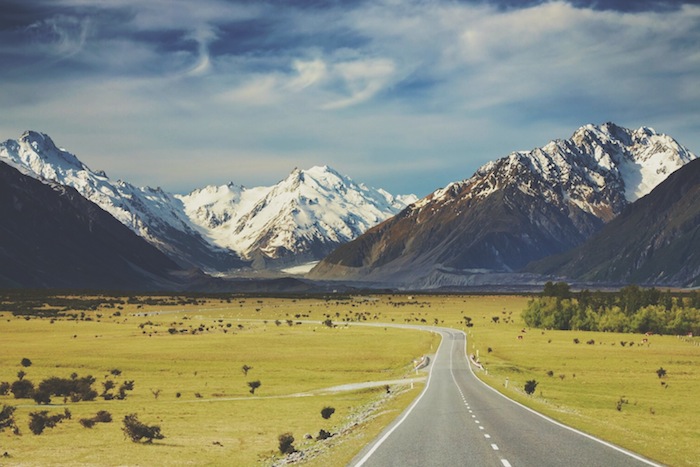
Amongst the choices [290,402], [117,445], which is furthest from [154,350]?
[117,445]

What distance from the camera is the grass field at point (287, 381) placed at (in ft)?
A: 119

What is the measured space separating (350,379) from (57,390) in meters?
29.6

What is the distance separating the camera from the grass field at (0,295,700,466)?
3619 cm

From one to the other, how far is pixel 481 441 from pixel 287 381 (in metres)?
48.4

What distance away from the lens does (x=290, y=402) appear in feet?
195

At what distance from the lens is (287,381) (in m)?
77.1

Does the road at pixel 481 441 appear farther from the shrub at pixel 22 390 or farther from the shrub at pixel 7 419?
the shrub at pixel 22 390

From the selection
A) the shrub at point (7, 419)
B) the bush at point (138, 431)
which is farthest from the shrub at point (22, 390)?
the bush at point (138, 431)

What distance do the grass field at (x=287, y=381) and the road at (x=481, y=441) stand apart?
55.7 inches

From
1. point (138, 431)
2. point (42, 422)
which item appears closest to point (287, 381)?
point (42, 422)

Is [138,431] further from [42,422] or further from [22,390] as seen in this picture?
[22,390]

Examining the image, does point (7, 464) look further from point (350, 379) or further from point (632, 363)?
point (632, 363)

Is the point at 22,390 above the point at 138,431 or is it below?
below

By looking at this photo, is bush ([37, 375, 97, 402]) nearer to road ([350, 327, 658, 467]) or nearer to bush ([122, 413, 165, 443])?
bush ([122, 413, 165, 443])
